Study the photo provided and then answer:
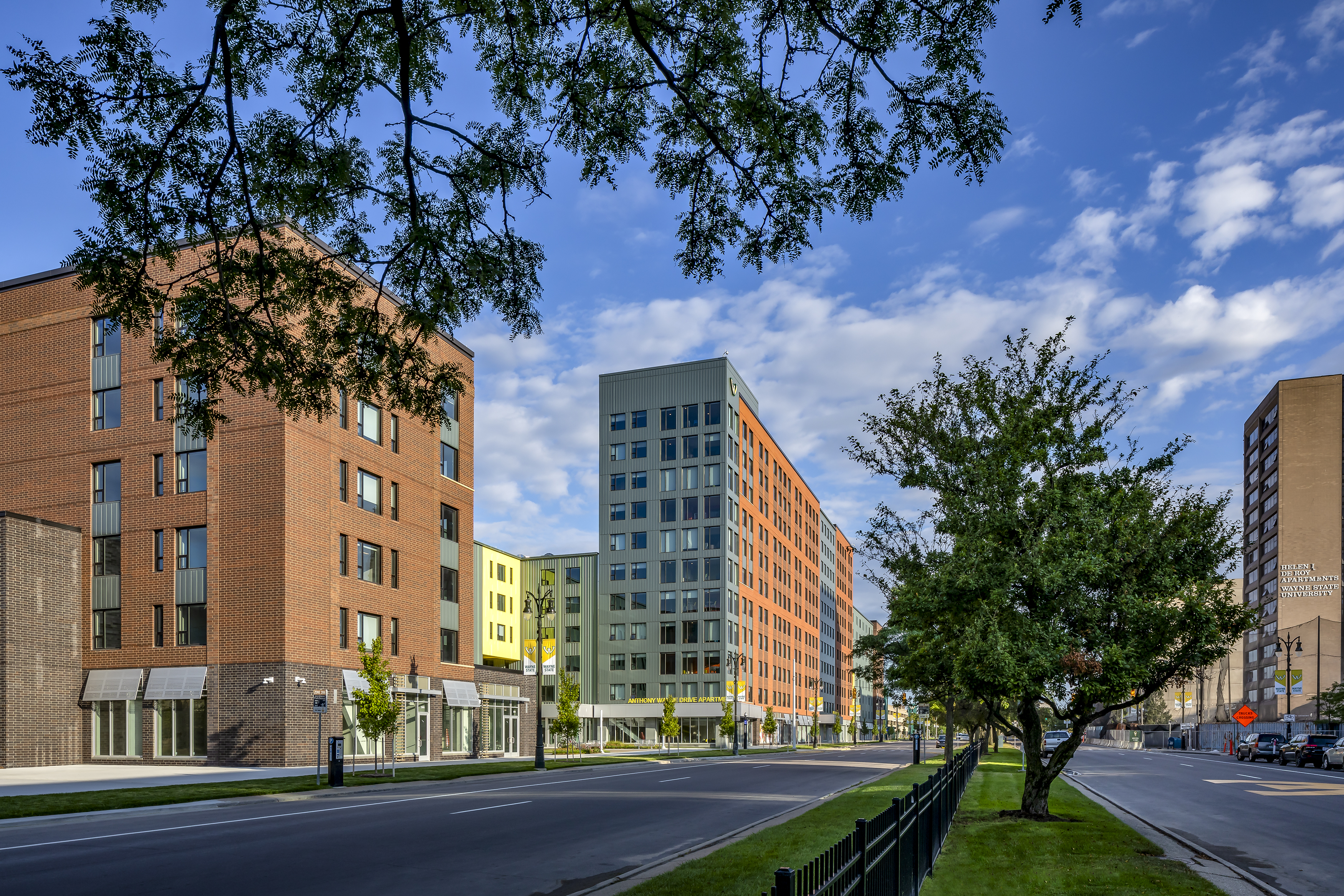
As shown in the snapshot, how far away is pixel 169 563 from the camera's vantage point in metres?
40.1

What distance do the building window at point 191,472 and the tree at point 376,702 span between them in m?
11.0

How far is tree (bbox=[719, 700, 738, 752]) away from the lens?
253 feet

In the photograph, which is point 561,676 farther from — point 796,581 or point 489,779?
point 796,581

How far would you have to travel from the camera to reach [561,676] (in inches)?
2606

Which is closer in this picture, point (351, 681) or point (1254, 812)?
point (1254, 812)

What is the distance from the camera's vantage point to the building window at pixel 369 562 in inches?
1690

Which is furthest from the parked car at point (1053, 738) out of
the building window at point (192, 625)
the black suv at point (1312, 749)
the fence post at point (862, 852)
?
the fence post at point (862, 852)

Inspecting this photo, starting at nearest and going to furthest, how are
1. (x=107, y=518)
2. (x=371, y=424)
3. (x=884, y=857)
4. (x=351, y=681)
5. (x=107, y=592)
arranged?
(x=884, y=857), (x=351, y=681), (x=107, y=592), (x=107, y=518), (x=371, y=424)

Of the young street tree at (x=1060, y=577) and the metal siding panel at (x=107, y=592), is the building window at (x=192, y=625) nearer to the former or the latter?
the metal siding panel at (x=107, y=592)

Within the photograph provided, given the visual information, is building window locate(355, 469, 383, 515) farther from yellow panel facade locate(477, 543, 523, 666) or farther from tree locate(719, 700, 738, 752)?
tree locate(719, 700, 738, 752)

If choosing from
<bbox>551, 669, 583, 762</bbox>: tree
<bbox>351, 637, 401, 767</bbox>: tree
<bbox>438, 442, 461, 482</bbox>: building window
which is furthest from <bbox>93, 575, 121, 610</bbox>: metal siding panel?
<bbox>551, 669, 583, 762</bbox>: tree

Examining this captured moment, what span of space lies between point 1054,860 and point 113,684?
38.5 metres

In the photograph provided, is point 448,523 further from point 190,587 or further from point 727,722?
point 727,722

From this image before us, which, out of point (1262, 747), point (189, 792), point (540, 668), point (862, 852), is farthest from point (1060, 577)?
point (1262, 747)
